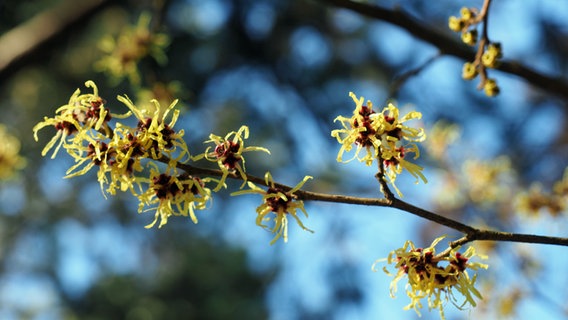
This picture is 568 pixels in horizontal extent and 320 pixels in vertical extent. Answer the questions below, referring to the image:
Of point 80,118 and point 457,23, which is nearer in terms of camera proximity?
point 80,118

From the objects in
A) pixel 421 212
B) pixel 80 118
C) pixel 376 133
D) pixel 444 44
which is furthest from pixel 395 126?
pixel 444 44

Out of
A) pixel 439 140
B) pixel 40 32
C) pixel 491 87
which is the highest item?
pixel 40 32

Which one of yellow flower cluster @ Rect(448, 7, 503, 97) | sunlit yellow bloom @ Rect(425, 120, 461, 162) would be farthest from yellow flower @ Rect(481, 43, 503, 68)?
sunlit yellow bloom @ Rect(425, 120, 461, 162)

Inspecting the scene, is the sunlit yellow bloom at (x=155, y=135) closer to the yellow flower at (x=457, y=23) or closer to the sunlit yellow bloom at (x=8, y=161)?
the yellow flower at (x=457, y=23)

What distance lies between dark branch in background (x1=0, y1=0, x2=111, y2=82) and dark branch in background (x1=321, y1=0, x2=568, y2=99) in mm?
2377

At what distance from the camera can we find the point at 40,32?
11.8ft

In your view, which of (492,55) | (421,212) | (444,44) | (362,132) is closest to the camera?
(421,212)

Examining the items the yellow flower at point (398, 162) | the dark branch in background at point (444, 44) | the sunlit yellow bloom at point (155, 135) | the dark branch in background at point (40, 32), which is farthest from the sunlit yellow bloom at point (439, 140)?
the dark branch in background at point (40, 32)

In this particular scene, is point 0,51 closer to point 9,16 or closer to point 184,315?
point 9,16

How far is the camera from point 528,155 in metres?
4.87

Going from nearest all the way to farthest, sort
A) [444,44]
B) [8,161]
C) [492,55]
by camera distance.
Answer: [492,55], [444,44], [8,161]

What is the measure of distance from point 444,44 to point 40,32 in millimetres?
2618

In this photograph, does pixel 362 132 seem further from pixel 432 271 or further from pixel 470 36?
pixel 470 36

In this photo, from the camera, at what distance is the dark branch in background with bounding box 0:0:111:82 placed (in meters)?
3.46
